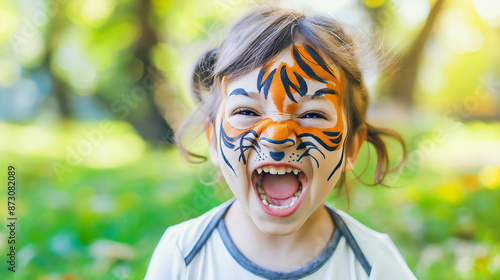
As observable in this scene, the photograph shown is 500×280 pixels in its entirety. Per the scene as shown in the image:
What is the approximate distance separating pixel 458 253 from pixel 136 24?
8.66ft

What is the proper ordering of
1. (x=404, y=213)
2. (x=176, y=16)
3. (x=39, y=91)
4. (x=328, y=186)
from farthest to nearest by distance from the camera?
(x=39, y=91) < (x=176, y=16) < (x=404, y=213) < (x=328, y=186)

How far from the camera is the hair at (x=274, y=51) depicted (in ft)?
3.95

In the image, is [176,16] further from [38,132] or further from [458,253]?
[458,253]

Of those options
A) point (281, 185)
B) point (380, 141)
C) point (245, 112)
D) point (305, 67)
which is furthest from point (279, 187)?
point (380, 141)

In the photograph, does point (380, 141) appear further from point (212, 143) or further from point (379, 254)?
point (212, 143)

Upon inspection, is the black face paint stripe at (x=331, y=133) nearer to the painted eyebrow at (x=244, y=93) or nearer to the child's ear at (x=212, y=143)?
the painted eyebrow at (x=244, y=93)

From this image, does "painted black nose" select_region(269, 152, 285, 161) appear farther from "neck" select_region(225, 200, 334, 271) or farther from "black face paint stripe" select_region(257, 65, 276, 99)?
"neck" select_region(225, 200, 334, 271)

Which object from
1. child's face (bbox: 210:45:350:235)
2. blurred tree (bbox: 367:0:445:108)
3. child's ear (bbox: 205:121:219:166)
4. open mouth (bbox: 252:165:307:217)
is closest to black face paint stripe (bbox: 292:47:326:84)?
child's face (bbox: 210:45:350:235)

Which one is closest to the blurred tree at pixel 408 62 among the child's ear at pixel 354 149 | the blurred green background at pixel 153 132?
the blurred green background at pixel 153 132

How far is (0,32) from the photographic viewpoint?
3.10 metres

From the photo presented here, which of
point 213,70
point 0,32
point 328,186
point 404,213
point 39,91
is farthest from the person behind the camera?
point 39,91

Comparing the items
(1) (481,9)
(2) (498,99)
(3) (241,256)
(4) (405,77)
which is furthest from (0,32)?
(2) (498,99)

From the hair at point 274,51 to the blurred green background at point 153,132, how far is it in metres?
0.91

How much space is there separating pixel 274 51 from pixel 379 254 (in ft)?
2.11
